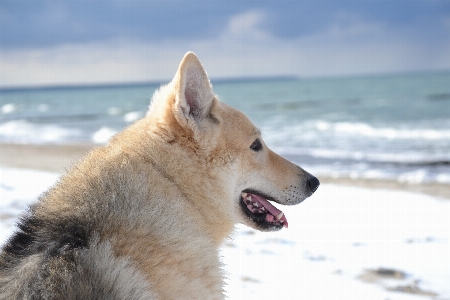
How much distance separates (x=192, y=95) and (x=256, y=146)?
69 cm

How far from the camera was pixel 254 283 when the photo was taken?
5.48 meters

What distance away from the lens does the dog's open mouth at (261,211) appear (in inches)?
153

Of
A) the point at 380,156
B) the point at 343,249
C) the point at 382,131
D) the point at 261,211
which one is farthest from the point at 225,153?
the point at 382,131

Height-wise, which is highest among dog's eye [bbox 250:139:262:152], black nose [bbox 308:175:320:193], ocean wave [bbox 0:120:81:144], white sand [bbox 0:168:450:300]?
dog's eye [bbox 250:139:262:152]

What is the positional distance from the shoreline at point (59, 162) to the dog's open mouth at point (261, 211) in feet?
9.85

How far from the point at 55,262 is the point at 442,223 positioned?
22.8ft

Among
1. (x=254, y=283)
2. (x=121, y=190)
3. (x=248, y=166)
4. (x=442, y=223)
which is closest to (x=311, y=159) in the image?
(x=442, y=223)

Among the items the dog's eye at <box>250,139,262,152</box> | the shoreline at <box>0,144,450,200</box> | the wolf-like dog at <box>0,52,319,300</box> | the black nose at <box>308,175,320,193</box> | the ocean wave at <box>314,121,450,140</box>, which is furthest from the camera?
the ocean wave at <box>314,121,450,140</box>

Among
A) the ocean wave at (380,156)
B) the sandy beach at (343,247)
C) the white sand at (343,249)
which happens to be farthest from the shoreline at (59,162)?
the ocean wave at (380,156)

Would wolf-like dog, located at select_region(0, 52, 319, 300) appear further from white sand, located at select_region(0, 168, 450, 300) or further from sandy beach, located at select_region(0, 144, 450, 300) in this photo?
white sand, located at select_region(0, 168, 450, 300)

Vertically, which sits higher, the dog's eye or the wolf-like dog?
the dog's eye

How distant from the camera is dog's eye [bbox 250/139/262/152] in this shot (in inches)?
149

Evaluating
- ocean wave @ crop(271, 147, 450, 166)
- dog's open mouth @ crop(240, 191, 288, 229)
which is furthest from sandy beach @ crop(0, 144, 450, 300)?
ocean wave @ crop(271, 147, 450, 166)

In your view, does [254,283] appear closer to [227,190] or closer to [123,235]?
[227,190]
